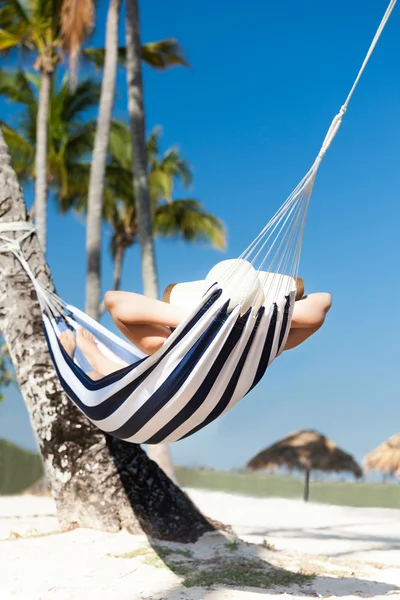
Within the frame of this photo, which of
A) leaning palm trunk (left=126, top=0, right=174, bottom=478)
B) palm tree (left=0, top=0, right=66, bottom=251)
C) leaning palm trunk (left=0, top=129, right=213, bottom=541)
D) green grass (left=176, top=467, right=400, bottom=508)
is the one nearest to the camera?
leaning palm trunk (left=0, top=129, right=213, bottom=541)

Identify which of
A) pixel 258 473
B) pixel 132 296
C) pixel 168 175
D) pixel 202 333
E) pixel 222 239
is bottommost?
pixel 258 473

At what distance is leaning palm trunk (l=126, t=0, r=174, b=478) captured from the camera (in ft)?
22.7

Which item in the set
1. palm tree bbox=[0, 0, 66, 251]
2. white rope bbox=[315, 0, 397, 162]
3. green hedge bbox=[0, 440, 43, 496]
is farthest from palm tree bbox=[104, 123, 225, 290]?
white rope bbox=[315, 0, 397, 162]

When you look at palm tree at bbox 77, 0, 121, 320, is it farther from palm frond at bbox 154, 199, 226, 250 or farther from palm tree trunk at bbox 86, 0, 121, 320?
palm frond at bbox 154, 199, 226, 250

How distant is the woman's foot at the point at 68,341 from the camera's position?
267 cm

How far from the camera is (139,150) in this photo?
7.38 meters

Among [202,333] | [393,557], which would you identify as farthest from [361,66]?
[393,557]

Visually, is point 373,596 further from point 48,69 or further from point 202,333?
point 48,69

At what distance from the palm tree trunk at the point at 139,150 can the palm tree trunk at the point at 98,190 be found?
396 millimetres

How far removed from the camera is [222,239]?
13.6 m

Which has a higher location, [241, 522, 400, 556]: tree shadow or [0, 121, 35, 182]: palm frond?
[0, 121, 35, 182]: palm frond

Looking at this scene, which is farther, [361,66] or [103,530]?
[103,530]

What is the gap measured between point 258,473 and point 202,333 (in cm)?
910

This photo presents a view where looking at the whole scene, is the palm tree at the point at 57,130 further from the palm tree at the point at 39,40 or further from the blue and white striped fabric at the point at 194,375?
the blue and white striped fabric at the point at 194,375
